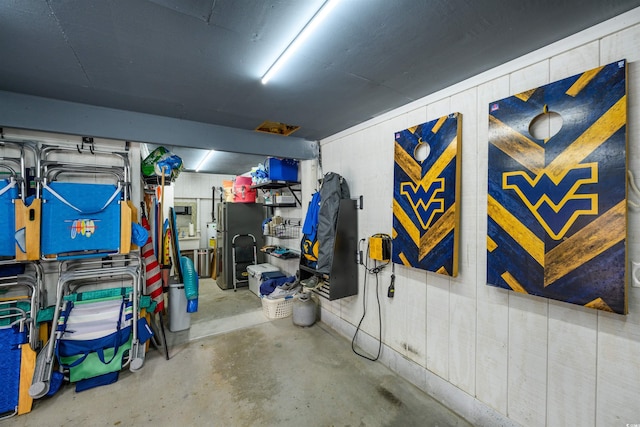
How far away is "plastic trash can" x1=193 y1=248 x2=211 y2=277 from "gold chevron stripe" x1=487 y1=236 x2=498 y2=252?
5.65 metres

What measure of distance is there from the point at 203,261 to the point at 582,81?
6.34 metres

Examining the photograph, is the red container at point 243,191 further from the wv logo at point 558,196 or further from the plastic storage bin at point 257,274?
the wv logo at point 558,196

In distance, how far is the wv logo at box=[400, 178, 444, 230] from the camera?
1.97 m

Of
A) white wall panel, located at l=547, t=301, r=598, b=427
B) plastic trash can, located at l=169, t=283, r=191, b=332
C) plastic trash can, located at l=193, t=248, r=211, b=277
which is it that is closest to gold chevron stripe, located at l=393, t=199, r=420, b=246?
white wall panel, located at l=547, t=301, r=598, b=427

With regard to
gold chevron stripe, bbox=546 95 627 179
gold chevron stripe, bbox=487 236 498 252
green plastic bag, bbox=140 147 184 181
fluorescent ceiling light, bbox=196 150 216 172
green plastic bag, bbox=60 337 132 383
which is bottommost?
green plastic bag, bbox=60 337 132 383

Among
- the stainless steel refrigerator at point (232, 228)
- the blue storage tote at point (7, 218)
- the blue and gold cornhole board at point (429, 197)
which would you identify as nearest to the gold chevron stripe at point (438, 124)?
the blue and gold cornhole board at point (429, 197)

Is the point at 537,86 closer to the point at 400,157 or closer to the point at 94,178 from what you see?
the point at 400,157

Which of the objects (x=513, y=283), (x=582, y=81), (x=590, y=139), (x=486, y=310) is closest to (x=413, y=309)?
(x=486, y=310)

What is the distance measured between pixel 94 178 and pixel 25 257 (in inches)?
32.9

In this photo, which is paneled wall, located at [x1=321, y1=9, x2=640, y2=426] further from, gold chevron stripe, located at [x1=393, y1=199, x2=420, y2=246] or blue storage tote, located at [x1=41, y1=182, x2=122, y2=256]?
blue storage tote, located at [x1=41, y1=182, x2=122, y2=256]

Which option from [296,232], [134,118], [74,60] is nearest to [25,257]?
[134,118]

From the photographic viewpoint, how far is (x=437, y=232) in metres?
1.98

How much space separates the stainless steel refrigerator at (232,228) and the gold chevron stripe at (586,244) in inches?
176

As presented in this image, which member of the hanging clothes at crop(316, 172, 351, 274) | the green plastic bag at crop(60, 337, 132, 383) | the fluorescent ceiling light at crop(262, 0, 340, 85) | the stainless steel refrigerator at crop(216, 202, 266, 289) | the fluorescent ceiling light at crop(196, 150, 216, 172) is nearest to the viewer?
the fluorescent ceiling light at crop(262, 0, 340, 85)
